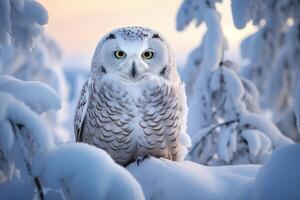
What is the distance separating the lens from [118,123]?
2.61 metres

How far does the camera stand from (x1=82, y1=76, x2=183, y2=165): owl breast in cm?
260

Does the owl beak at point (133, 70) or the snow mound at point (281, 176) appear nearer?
the snow mound at point (281, 176)

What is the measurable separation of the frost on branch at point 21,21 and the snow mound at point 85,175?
26.8 inches

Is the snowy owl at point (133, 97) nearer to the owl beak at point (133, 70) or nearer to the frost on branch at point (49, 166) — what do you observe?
the owl beak at point (133, 70)

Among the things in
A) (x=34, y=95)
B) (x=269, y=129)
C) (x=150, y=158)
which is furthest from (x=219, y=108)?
(x=34, y=95)

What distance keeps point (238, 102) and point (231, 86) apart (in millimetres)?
168

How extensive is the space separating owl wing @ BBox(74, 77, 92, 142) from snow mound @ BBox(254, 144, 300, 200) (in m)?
1.57

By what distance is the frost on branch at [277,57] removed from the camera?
171 inches

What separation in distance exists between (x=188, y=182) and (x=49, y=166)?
68 centimetres

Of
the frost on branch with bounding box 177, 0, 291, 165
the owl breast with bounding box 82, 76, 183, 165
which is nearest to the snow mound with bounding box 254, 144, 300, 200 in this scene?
the owl breast with bounding box 82, 76, 183, 165

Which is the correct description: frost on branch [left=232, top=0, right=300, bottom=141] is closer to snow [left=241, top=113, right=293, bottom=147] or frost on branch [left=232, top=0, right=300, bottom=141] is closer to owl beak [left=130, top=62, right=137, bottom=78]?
snow [left=241, top=113, right=293, bottom=147]

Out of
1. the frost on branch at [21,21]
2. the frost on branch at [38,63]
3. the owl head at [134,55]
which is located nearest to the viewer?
the frost on branch at [21,21]

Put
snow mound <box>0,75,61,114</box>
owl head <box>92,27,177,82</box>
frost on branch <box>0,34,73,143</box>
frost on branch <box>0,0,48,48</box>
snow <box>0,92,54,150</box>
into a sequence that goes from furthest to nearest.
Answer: frost on branch <box>0,34,73,143</box>, owl head <box>92,27,177,82</box>, frost on branch <box>0,0,48,48</box>, snow mound <box>0,75,61,114</box>, snow <box>0,92,54,150</box>

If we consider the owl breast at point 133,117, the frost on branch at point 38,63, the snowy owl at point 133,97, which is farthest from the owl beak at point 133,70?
the frost on branch at point 38,63
